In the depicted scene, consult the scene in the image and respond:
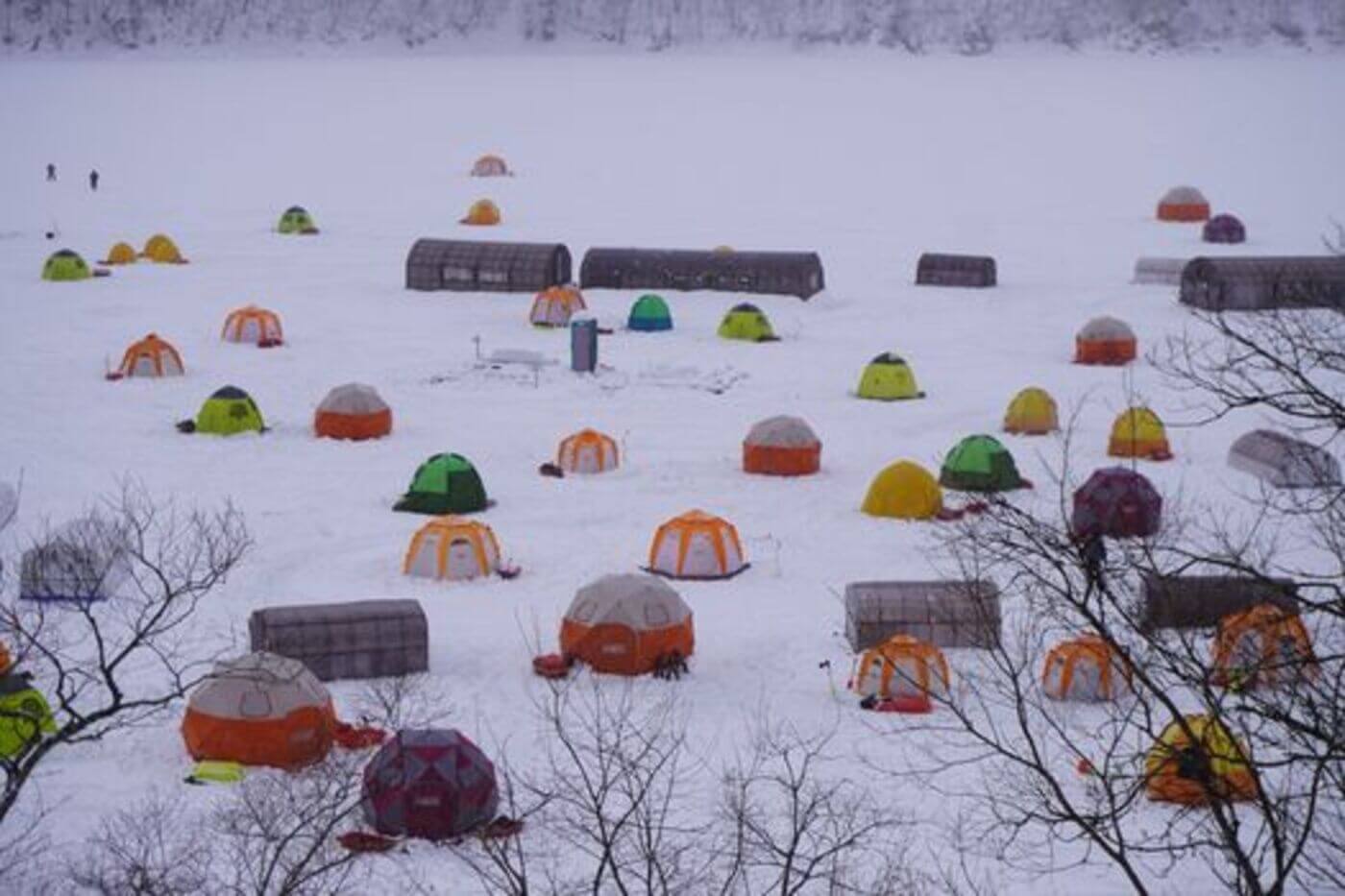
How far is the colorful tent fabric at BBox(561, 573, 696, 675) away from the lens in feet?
70.2

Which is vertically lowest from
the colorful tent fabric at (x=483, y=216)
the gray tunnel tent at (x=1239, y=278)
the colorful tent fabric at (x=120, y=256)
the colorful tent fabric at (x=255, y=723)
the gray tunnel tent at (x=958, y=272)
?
the colorful tent fabric at (x=255, y=723)

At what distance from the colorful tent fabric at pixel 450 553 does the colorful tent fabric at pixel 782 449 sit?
6.57m

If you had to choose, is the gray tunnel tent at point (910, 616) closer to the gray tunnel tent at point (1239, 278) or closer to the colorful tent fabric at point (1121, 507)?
the colorful tent fabric at point (1121, 507)

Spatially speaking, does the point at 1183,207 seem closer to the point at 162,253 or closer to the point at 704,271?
the point at 704,271

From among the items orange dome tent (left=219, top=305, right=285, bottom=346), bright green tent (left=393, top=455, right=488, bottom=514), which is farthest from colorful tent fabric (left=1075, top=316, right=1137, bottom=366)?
orange dome tent (left=219, top=305, right=285, bottom=346)

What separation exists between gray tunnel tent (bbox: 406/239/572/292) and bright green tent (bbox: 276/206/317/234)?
37.6 feet

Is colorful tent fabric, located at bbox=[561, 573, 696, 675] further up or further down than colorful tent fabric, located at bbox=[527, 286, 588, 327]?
further down

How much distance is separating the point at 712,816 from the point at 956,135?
74017 millimetres

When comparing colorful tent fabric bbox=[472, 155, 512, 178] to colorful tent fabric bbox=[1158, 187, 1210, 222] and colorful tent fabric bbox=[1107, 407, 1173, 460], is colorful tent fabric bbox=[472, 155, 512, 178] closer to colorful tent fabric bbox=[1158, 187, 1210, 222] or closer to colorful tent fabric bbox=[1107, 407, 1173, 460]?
colorful tent fabric bbox=[1158, 187, 1210, 222]

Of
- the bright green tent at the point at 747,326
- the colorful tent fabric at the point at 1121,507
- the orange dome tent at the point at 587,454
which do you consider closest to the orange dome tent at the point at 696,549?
the orange dome tent at the point at 587,454

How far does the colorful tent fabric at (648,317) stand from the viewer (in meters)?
42.8

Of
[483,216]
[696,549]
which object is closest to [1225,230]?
[483,216]

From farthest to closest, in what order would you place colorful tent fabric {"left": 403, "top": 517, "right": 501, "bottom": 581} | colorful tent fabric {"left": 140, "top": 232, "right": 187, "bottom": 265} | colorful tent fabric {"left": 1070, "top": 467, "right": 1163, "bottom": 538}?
colorful tent fabric {"left": 140, "top": 232, "right": 187, "bottom": 265} → colorful tent fabric {"left": 1070, "top": 467, "right": 1163, "bottom": 538} → colorful tent fabric {"left": 403, "top": 517, "right": 501, "bottom": 581}

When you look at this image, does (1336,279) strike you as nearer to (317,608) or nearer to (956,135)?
(317,608)
